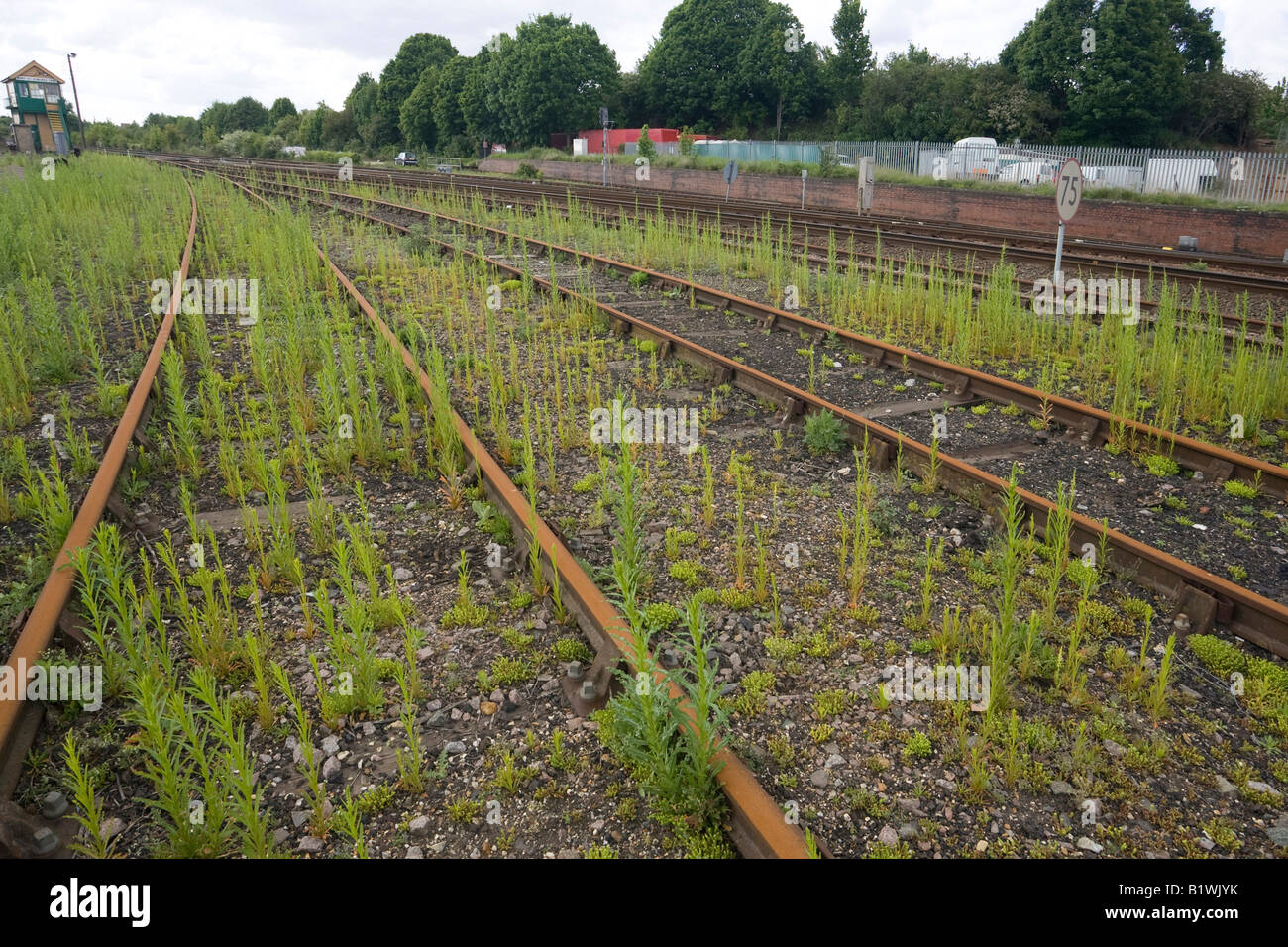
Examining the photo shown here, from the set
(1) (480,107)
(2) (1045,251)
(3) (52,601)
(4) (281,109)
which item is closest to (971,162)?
(2) (1045,251)

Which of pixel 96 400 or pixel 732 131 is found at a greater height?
pixel 732 131

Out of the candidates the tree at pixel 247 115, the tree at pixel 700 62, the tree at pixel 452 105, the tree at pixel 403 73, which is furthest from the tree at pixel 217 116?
the tree at pixel 700 62

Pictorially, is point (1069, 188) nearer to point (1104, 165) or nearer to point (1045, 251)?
point (1045, 251)

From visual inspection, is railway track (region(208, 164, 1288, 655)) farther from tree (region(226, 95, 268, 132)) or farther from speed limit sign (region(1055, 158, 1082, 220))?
tree (region(226, 95, 268, 132))

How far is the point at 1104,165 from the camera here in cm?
2775

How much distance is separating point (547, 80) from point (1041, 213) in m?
52.6

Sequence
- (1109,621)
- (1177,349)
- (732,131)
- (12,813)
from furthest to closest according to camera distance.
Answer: (732,131)
(1177,349)
(1109,621)
(12,813)

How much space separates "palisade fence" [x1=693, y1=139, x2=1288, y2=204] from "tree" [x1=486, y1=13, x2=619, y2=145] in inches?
1143

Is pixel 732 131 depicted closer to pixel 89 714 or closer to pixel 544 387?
pixel 544 387

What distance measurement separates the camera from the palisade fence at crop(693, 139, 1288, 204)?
72.4ft
